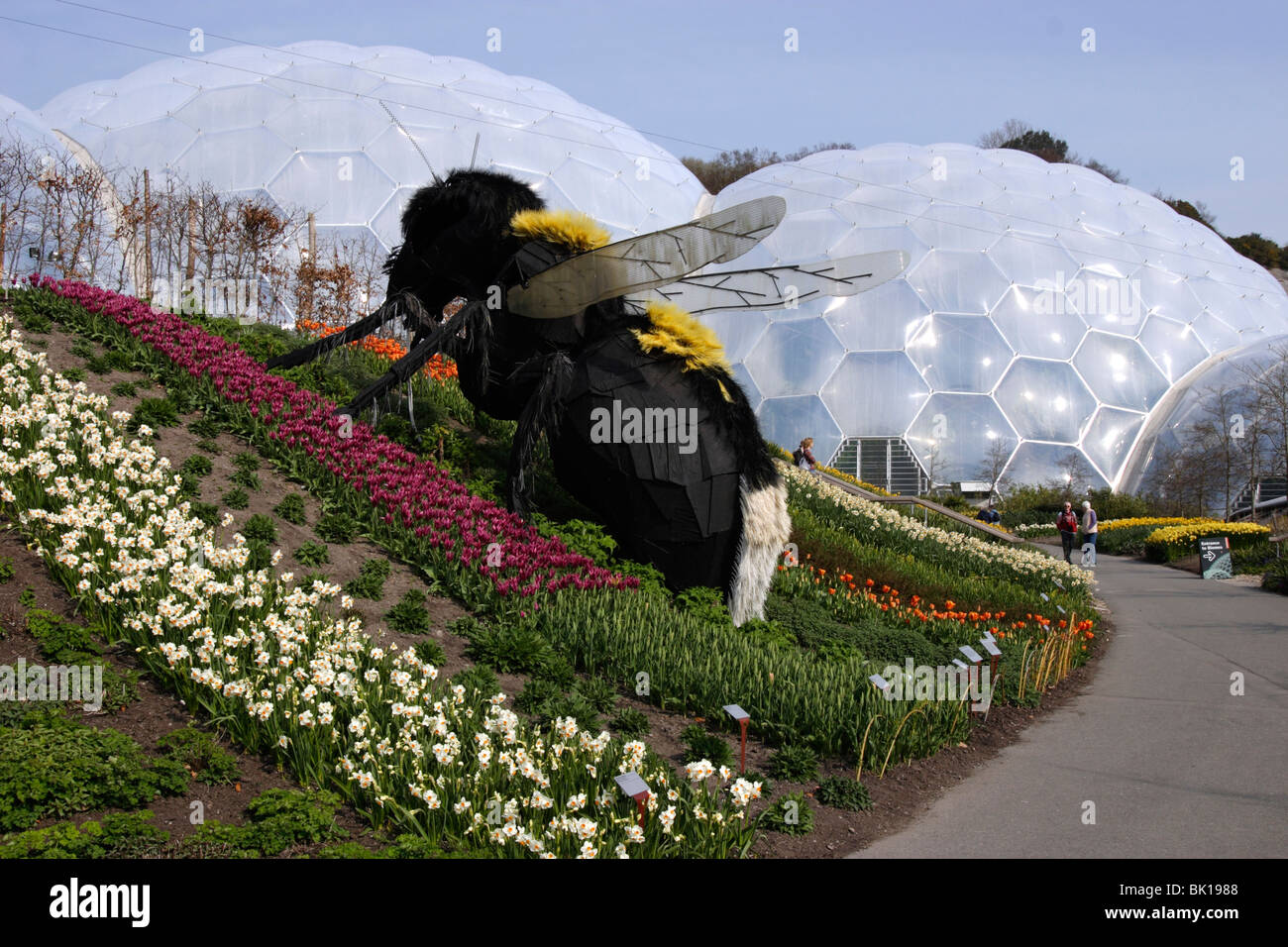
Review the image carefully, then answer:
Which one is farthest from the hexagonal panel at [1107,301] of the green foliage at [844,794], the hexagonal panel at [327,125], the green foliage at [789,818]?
the green foliage at [789,818]

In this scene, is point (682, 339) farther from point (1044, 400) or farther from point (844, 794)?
point (1044, 400)

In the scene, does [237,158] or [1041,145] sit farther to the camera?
[1041,145]

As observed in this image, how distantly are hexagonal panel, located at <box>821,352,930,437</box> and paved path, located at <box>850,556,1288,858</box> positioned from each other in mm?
16936

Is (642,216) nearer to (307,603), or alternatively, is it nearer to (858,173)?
(858,173)

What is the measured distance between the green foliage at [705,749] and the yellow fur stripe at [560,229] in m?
4.83

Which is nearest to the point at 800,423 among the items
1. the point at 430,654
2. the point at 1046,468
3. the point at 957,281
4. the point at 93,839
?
the point at 957,281

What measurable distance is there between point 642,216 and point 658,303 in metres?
27.0

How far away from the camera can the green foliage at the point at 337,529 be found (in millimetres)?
7953

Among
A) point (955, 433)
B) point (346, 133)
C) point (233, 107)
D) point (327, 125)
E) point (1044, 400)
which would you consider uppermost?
point (233, 107)

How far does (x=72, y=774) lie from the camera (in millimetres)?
4156

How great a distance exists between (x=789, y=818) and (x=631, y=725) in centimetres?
126

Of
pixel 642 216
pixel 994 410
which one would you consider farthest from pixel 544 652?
pixel 642 216

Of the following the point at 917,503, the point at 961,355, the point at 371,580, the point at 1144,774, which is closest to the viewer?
the point at 1144,774

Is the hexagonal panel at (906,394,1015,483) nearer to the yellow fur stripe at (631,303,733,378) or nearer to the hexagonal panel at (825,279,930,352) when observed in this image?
the hexagonal panel at (825,279,930,352)
